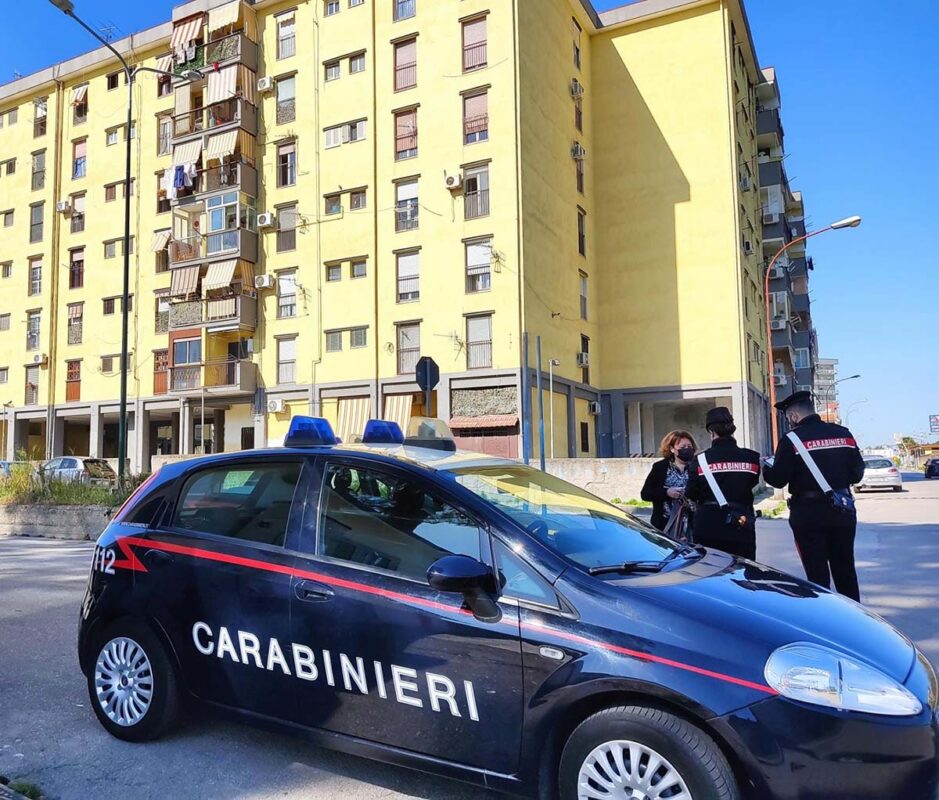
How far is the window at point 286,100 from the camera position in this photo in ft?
99.7

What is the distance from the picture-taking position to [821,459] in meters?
5.02

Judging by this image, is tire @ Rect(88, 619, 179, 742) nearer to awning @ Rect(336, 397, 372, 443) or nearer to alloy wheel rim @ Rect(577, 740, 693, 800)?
alloy wheel rim @ Rect(577, 740, 693, 800)

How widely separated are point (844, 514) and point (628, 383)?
26565 mm

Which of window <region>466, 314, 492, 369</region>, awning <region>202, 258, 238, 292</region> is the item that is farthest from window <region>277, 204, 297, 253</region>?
window <region>466, 314, 492, 369</region>

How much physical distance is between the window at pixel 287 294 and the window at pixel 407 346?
16.5ft

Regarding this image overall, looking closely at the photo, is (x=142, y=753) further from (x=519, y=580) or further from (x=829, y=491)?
(x=829, y=491)

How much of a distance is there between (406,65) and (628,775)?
29.1m

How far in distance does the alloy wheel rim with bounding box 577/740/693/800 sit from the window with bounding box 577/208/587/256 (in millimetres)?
29046

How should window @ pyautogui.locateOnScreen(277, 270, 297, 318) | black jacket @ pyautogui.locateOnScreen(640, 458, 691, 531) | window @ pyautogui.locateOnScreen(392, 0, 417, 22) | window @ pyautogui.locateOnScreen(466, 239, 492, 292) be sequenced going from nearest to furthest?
black jacket @ pyautogui.locateOnScreen(640, 458, 691, 531) → window @ pyautogui.locateOnScreen(466, 239, 492, 292) → window @ pyautogui.locateOnScreen(392, 0, 417, 22) → window @ pyautogui.locateOnScreen(277, 270, 297, 318)

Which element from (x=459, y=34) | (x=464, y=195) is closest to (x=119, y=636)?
(x=464, y=195)

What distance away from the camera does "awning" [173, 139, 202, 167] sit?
31.5m

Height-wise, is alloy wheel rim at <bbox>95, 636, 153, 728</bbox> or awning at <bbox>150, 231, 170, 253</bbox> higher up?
awning at <bbox>150, 231, 170, 253</bbox>

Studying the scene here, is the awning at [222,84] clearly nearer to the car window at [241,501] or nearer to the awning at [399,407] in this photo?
the awning at [399,407]

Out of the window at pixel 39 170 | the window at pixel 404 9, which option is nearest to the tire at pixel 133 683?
the window at pixel 404 9
